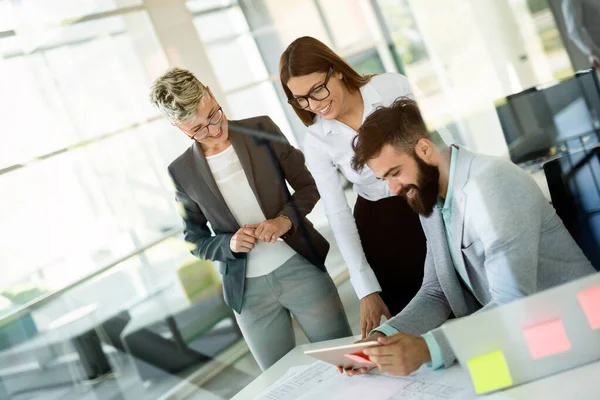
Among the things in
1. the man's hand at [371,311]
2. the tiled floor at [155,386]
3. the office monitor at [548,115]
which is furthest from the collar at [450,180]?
the tiled floor at [155,386]

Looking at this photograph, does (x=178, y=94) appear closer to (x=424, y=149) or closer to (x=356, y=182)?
(x=356, y=182)

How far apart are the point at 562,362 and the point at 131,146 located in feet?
5.58

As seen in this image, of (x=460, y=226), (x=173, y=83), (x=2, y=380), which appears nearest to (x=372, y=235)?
(x=460, y=226)

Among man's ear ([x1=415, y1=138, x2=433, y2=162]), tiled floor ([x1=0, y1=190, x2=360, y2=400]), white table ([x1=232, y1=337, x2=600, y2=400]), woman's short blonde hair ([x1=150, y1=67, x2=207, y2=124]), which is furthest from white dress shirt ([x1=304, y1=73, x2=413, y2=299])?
tiled floor ([x1=0, y1=190, x2=360, y2=400])

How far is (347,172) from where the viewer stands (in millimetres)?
1734

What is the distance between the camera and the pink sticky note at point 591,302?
1248 mm

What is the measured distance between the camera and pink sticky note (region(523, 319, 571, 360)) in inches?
48.8

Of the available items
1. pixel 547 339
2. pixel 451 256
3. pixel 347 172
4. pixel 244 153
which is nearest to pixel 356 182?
pixel 347 172

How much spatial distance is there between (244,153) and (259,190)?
0.13 metres

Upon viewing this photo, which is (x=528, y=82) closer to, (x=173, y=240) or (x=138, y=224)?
(x=173, y=240)

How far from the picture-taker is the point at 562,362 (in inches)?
48.3

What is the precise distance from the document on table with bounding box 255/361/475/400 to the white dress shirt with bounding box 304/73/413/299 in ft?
0.98

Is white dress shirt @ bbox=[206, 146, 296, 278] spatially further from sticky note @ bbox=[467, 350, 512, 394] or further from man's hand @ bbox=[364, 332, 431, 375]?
sticky note @ bbox=[467, 350, 512, 394]

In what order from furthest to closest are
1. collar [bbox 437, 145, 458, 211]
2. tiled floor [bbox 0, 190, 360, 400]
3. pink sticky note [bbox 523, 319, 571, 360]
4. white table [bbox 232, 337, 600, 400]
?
tiled floor [bbox 0, 190, 360, 400]
collar [bbox 437, 145, 458, 211]
pink sticky note [bbox 523, 319, 571, 360]
white table [bbox 232, 337, 600, 400]
